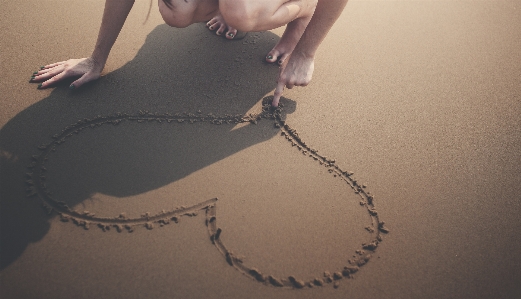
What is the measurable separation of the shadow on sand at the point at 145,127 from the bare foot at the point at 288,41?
71mm

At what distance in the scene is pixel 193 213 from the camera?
138 centimetres

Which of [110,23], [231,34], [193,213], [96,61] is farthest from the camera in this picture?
[231,34]

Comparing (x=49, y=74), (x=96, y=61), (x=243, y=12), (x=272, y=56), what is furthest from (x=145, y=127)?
(x=272, y=56)

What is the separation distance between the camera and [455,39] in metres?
2.37

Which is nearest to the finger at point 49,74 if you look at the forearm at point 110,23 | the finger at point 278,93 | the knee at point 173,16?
the forearm at point 110,23

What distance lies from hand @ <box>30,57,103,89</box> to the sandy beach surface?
51 mm

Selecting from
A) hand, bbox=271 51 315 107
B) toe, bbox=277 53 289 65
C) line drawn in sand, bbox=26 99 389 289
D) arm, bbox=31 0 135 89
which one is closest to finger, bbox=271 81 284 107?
hand, bbox=271 51 315 107

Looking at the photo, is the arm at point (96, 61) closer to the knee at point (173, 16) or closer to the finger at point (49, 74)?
the finger at point (49, 74)

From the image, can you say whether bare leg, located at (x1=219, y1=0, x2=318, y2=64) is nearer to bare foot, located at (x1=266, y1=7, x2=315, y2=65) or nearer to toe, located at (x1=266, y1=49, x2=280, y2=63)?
bare foot, located at (x1=266, y1=7, x2=315, y2=65)

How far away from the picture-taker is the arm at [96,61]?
65.3 inches

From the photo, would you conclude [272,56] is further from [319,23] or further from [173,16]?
[173,16]

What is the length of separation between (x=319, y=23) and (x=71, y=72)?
4.15ft

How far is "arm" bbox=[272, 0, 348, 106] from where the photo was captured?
69.5 inches

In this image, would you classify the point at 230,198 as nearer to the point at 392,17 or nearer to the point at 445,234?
the point at 445,234
